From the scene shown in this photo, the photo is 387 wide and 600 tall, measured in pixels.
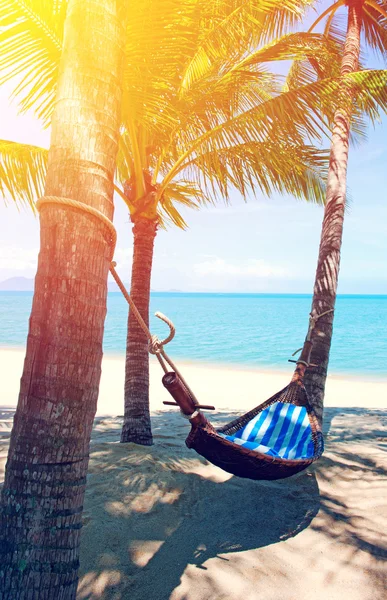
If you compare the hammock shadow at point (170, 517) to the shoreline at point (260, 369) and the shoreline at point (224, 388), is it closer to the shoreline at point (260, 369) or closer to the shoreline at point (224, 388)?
the shoreline at point (224, 388)

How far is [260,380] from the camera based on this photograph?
39.2ft

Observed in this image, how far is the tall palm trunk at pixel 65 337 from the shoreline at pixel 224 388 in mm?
5205

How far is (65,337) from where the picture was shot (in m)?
1.34

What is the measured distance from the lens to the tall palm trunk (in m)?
1.29

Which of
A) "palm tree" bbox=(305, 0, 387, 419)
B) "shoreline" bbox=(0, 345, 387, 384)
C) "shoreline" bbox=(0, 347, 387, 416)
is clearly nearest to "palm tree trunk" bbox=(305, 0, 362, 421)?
"palm tree" bbox=(305, 0, 387, 419)

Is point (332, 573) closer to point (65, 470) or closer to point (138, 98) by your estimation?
point (65, 470)

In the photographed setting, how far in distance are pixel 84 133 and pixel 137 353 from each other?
2.62 metres

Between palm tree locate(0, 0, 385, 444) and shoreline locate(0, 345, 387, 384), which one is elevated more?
palm tree locate(0, 0, 385, 444)

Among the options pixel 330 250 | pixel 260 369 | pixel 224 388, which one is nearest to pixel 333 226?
pixel 330 250

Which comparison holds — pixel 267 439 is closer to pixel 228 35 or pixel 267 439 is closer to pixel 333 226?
pixel 333 226

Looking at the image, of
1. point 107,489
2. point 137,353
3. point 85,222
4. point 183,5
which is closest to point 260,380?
point 137,353

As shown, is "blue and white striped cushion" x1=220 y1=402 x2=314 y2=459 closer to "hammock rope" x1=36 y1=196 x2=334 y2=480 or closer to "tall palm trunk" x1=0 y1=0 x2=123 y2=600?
"hammock rope" x1=36 y1=196 x2=334 y2=480

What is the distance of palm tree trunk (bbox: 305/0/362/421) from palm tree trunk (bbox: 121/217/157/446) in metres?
1.50

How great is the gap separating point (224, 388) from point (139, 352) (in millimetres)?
6894
